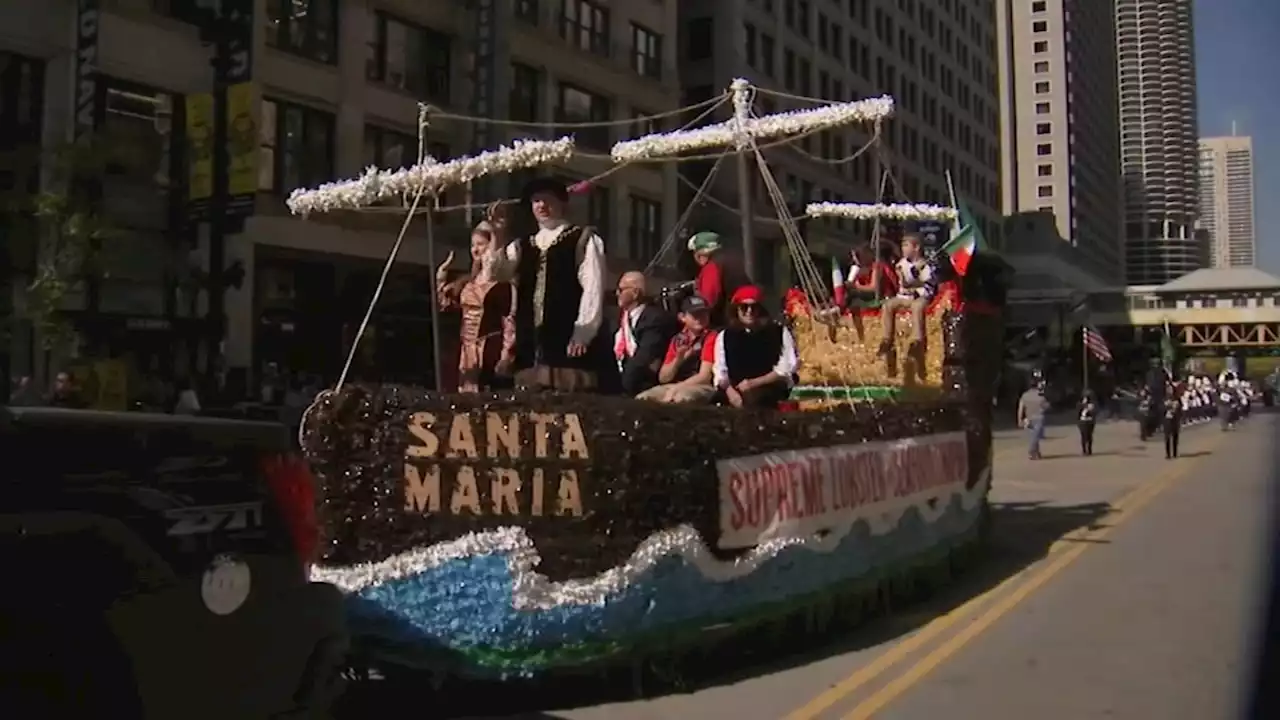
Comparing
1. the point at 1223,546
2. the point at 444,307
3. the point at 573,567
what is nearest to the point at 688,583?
the point at 573,567

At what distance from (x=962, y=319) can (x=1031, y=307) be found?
64.1 metres

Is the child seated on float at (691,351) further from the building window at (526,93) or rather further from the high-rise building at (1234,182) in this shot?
the building window at (526,93)

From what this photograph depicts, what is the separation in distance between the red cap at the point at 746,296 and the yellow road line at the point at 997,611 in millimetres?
2477

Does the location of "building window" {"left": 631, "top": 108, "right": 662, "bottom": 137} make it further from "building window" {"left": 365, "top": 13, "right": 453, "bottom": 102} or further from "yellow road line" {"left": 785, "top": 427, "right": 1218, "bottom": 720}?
"yellow road line" {"left": 785, "top": 427, "right": 1218, "bottom": 720}

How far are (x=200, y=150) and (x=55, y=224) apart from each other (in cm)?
448

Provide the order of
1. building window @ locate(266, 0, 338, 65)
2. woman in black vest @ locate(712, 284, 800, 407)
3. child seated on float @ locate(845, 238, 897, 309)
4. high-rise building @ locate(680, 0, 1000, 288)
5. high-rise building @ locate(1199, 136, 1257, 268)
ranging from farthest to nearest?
high-rise building @ locate(680, 0, 1000, 288) < building window @ locate(266, 0, 338, 65) < child seated on float @ locate(845, 238, 897, 309) < high-rise building @ locate(1199, 136, 1257, 268) < woman in black vest @ locate(712, 284, 800, 407)

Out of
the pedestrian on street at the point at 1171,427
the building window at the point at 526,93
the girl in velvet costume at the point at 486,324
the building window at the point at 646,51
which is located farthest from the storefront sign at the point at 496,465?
the building window at the point at 646,51

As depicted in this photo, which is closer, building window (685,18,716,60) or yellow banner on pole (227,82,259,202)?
yellow banner on pole (227,82,259,202)

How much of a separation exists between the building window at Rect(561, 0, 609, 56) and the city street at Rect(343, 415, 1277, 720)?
23.4 metres

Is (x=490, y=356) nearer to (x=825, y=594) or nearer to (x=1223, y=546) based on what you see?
(x=825, y=594)

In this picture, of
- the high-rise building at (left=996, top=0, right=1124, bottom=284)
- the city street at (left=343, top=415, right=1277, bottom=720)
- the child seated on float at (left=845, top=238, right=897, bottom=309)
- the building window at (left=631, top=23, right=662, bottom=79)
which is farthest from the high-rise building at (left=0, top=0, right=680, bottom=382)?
the high-rise building at (left=996, top=0, right=1124, bottom=284)

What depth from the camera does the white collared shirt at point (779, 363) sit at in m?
8.04

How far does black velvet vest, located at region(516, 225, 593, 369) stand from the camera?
7.24 m

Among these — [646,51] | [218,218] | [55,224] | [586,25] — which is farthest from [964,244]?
[646,51]
